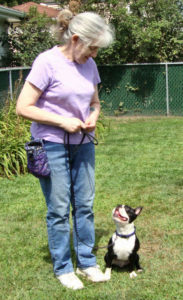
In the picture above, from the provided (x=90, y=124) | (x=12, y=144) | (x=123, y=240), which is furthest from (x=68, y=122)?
(x=12, y=144)

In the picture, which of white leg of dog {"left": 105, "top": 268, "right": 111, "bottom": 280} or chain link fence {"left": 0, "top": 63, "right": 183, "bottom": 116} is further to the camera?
chain link fence {"left": 0, "top": 63, "right": 183, "bottom": 116}

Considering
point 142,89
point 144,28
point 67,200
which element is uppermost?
point 144,28

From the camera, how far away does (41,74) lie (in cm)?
314

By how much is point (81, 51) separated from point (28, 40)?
11325 millimetres

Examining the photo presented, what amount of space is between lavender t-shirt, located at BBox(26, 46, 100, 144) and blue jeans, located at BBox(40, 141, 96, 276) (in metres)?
0.11

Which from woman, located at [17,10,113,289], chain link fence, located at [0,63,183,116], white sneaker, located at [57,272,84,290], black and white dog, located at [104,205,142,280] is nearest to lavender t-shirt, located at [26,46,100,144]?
woman, located at [17,10,113,289]

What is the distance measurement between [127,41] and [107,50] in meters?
0.84

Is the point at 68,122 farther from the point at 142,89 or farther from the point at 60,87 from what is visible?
the point at 142,89

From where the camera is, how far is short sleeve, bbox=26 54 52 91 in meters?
3.14

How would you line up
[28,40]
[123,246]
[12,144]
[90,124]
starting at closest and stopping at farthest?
[90,124], [123,246], [12,144], [28,40]

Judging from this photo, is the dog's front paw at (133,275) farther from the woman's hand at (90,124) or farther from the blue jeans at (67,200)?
the woman's hand at (90,124)

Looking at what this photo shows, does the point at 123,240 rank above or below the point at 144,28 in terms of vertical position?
below

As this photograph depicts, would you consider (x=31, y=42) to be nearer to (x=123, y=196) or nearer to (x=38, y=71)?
(x=123, y=196)

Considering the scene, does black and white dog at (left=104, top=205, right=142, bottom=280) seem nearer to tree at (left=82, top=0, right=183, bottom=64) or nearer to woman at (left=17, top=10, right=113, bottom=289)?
woman at (left=17, top=10, right=113, bottom=289)
